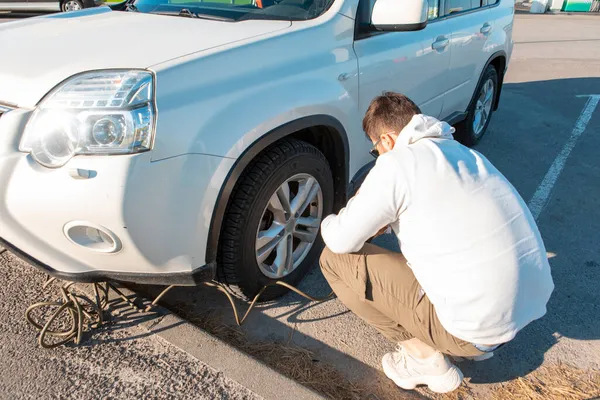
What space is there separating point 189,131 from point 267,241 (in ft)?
2.51

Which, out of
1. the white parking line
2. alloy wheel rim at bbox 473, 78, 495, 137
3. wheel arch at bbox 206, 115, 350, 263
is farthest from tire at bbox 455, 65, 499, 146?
wheel arch at bbox 206, 115, 350, 263

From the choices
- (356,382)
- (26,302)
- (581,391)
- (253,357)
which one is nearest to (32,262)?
(26,302)

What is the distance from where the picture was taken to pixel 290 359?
2238 millimetres

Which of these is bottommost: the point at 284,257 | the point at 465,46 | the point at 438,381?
the point at 438,381

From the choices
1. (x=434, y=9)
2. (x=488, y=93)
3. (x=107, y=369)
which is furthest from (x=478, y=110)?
(x=107, y=369)

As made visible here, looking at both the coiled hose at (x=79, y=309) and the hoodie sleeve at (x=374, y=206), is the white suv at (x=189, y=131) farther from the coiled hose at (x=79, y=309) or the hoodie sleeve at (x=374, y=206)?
the hoodie sleeve at (x=374, y=206)

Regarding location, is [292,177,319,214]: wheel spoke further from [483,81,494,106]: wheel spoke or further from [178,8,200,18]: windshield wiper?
[483,81,494,106]: wheel spoke

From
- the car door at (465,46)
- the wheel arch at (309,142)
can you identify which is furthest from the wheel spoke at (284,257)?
the car door at (465,46)

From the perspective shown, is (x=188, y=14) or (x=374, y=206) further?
(x=188, y=14)

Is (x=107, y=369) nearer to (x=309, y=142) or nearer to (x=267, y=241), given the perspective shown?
(x=267, y=241)

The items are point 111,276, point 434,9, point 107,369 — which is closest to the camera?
point 111,276

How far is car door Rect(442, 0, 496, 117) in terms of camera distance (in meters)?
3.57

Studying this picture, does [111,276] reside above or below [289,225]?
above

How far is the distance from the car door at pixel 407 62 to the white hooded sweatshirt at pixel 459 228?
0.94 m
